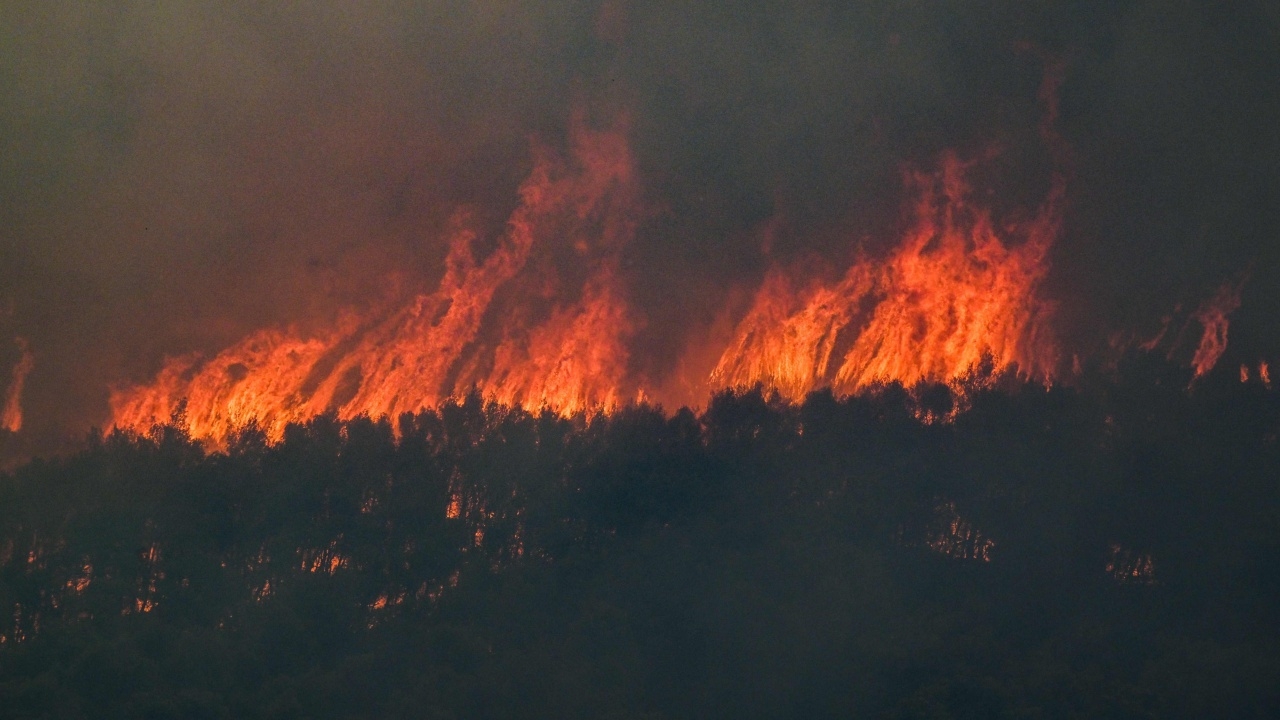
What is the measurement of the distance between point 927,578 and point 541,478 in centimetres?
919

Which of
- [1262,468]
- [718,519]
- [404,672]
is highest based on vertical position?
[1262,468]

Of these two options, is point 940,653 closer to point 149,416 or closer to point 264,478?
point 264,478

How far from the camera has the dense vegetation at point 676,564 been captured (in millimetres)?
25844

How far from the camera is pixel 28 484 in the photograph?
99.5 ft

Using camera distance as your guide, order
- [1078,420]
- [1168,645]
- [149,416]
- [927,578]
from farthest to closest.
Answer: [149,416] < [1078,420] < [927,578] < [1168,645]

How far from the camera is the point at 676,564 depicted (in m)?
28.5

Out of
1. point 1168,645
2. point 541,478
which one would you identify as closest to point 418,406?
point 541,478

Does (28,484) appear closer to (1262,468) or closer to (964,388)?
(964,388)

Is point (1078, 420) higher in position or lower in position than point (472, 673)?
higher

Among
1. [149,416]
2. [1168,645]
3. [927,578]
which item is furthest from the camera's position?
[149,416]

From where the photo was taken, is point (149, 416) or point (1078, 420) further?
point (149, 416)

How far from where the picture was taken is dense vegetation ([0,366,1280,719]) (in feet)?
84.8

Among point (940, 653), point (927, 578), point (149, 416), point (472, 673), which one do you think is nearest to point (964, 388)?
point (927, 578)

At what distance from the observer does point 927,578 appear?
2811 centimetres
